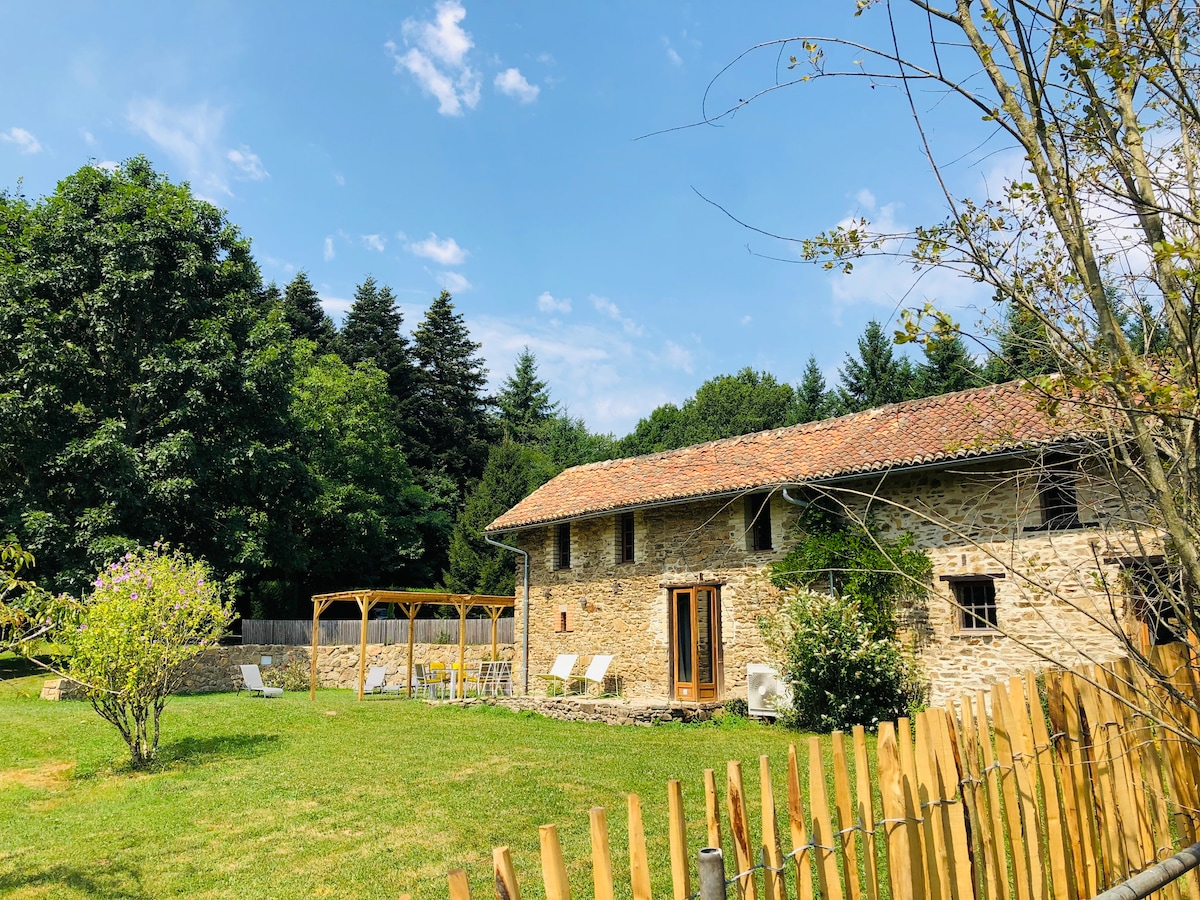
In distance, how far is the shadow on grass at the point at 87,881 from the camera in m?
5.71

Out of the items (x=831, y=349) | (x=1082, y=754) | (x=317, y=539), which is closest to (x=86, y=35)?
(x=831, y=349)

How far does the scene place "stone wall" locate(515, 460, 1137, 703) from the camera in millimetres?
10914

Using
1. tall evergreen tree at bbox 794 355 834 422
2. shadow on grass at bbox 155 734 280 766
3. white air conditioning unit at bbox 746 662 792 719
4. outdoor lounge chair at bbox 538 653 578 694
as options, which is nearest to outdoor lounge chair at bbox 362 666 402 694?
outdoor lounge chair at bbox 538 653 578 694

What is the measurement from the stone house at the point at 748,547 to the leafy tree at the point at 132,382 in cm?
862

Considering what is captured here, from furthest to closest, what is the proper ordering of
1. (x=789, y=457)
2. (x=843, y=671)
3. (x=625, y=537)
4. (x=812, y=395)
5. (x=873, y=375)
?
(x=812, y=395), (x=873, y=375), (x=625, y=537), (x=789, y=457), (x=843, y=671)

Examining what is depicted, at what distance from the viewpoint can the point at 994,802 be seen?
110 inches

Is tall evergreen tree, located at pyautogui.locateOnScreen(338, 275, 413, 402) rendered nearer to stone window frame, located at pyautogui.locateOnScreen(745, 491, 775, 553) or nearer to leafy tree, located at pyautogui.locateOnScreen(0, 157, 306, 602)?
leafy tree, located at pyautogui.locateOnScreen(0, 157, 306, 602)

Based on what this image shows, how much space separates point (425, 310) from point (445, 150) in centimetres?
3162

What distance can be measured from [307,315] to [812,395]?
2566 centimetres

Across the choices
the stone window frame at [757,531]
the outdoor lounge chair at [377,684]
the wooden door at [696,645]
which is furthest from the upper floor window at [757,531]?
the outdoor lounge chair at [377,684]

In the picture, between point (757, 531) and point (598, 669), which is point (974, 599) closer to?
point (757, 531)

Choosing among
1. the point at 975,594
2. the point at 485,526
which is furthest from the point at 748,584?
the point at 485,526

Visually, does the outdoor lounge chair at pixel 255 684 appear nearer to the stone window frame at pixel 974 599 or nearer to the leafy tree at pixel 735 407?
the stone window frame at pixel 974 599

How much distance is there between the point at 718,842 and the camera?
2.06 metres
